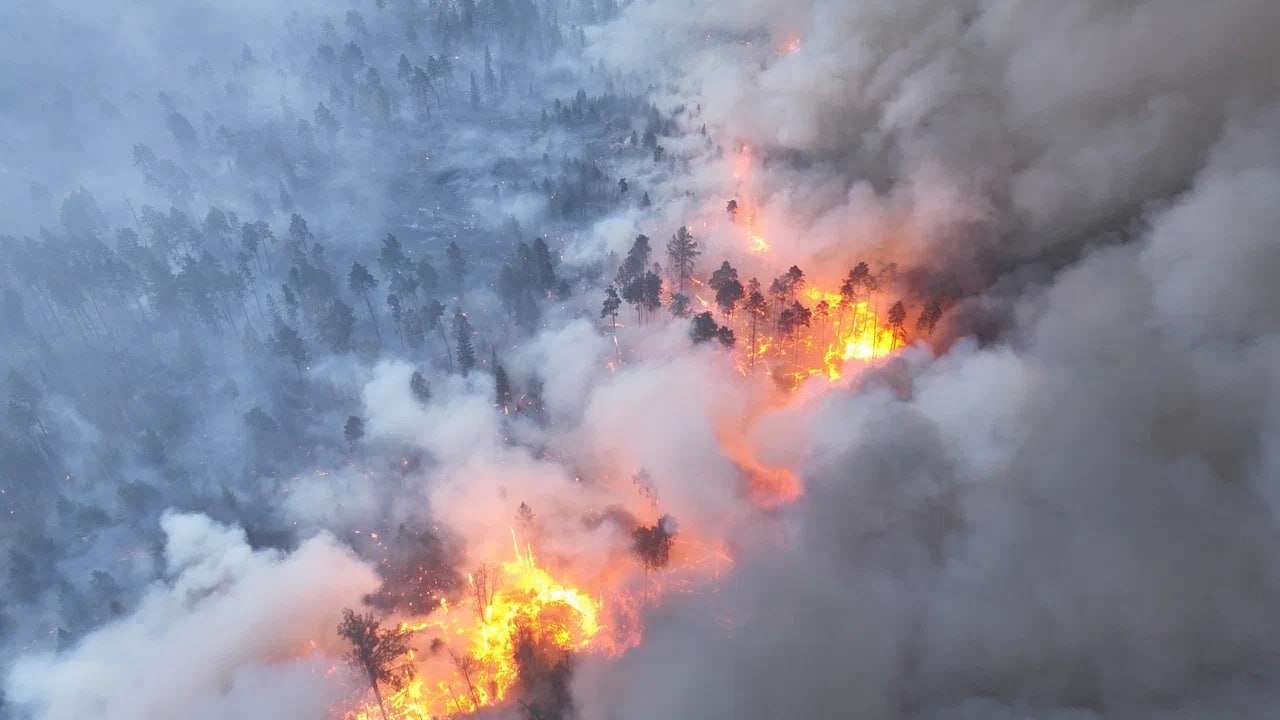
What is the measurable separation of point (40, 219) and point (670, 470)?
137 meters

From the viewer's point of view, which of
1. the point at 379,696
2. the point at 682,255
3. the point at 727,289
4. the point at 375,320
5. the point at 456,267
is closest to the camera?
the point at 379,696

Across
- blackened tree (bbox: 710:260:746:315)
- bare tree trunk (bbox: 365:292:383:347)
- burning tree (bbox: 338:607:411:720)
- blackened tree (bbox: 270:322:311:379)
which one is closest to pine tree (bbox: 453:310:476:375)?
bare tree trunk (bbox: 365:292:383:347)

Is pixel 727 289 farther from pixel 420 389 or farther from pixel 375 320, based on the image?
pixel 375 320

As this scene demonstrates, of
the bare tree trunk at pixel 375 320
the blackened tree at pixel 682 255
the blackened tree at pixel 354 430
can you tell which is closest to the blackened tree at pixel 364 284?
the bare tree trunk at pixel 375 320

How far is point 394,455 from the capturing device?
91125 mm

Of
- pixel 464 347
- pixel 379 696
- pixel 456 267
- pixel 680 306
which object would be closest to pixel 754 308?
pixel 680 306

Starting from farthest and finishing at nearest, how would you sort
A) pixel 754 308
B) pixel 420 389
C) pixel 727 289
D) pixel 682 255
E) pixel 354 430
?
1. pixel 682 255
2. pixel 727 289
3. pixel 420 389
4. pixel 754 308
5. pixel 354 430

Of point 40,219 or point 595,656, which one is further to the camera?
point 40,219

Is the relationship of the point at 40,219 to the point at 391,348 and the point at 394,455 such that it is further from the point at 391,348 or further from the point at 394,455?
the point at 394,455

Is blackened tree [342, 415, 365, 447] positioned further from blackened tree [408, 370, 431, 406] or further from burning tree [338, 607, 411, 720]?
burning tree [338, 607, 411, 720]

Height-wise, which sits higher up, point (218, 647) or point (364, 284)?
point (364, 284)

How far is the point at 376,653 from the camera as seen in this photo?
61.2m

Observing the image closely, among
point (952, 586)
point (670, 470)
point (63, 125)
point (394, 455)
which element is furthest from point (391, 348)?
point (63, 125)

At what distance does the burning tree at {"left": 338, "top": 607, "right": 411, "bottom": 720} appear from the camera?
60250 mm
